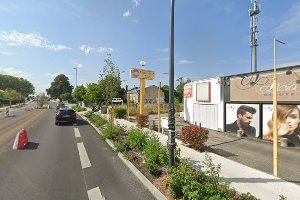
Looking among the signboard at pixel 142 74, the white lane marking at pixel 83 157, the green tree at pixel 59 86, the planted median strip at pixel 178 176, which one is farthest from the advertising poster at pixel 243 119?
the green tree at pixel 59 86

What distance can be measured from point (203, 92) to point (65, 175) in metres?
15.6

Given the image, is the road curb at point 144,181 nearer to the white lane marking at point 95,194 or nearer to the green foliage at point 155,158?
the green foliage at point 155,158

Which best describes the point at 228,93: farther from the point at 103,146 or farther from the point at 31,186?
the point at 31,186

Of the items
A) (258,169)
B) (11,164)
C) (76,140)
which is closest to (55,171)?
(11,164)

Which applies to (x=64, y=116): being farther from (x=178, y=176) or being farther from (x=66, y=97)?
(x=66, y=97)

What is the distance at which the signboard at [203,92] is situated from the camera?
19.9m

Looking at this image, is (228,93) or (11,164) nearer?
(11,164)

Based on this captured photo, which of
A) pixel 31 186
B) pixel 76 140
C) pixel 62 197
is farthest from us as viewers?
pixel 76 140

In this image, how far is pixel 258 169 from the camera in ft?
27.3

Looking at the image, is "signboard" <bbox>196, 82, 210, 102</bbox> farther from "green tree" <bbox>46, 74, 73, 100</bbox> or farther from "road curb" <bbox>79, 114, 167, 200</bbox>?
"green tree" <bbox>46, 74, 73, 100</bbox>

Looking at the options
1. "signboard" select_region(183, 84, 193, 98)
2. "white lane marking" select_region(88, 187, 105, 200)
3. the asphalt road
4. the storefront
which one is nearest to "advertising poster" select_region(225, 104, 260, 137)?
the storefront

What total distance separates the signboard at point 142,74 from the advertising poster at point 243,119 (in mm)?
7654

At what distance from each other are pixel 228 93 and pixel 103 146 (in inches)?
412

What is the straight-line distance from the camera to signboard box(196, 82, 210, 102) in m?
19.9
